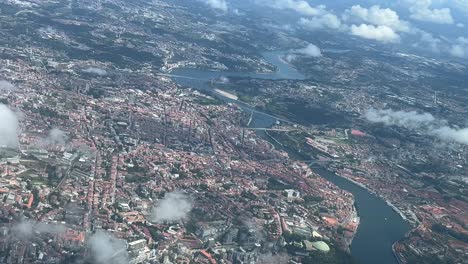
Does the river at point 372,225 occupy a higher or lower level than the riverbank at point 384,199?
lower

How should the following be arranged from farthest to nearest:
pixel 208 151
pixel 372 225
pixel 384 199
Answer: pixel 208 151, pixel 384 199, pixel 372 225

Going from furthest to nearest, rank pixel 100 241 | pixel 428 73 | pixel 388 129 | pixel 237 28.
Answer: pixel 237 28
pixel 428 73
pixel 388 129
pixel 100 241

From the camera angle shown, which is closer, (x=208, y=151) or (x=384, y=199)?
(x=384, y=199)

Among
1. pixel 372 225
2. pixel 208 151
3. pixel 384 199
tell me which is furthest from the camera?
pixel 208 151

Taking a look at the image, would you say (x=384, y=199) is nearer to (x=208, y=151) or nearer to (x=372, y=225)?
(x=372, y=225)

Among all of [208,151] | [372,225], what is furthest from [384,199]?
[208,151]

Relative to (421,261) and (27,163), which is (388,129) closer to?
(421,261)

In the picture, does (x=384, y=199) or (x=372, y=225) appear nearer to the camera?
(x=372, y=225)

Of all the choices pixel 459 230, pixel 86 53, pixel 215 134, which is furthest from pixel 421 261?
pixel 86 53
